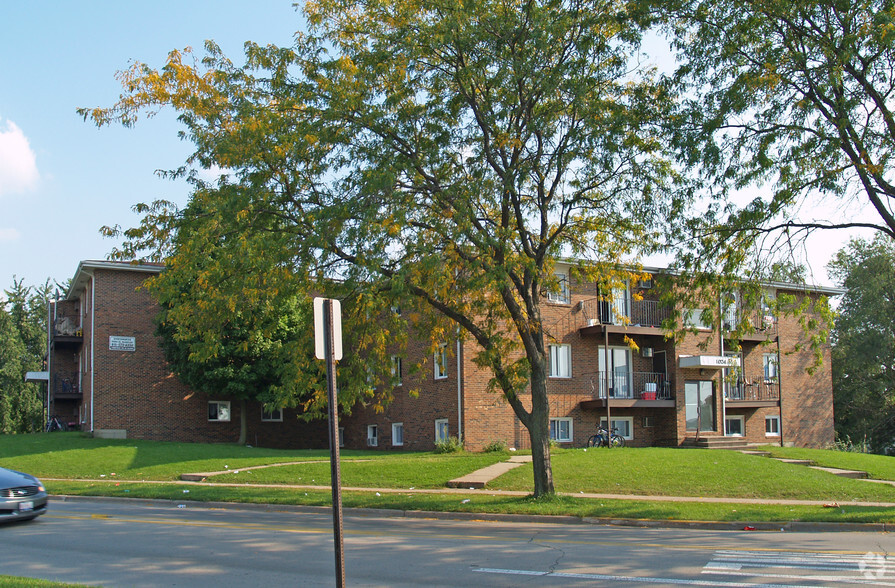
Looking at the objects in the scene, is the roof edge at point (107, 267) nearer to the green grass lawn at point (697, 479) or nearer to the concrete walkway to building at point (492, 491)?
the concrete walkway to building at point (492, 491)

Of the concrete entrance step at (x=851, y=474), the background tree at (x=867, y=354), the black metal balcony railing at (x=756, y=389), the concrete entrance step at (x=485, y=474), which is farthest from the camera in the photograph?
the background tree at (x=867, y=354)

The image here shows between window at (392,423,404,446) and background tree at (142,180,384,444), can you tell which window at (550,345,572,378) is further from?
background tree at (142,180,384,444)

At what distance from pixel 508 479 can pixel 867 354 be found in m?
37.2

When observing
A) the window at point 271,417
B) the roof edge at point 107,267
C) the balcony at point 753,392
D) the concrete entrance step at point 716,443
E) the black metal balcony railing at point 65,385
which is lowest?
the concrete entrance step at point 716,443

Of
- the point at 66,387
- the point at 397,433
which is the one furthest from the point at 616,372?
the point at 66,387

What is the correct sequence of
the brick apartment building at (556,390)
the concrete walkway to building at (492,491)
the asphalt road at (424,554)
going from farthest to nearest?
the brick apartment building at (556,390) < the concrete walkway to building at (492,491) < the asphalt road at (424,554)

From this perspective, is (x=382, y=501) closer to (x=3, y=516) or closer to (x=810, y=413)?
(x=3, y=516)

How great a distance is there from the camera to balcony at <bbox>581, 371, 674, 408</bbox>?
30156mm

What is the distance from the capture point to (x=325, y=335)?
6625 mm

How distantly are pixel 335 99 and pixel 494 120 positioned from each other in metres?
3.28

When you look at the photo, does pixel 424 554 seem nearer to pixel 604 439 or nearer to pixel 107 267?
pixel 604 439

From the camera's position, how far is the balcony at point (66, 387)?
36688 mm

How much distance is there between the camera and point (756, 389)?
3475 centimetres

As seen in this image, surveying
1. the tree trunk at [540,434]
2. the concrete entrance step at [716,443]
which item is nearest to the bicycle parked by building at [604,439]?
the concrete entrance step at [716,443]
